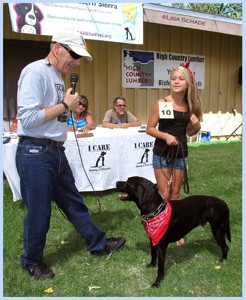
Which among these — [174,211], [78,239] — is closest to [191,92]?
[174,211]

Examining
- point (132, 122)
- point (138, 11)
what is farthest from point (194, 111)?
point (138, 11)

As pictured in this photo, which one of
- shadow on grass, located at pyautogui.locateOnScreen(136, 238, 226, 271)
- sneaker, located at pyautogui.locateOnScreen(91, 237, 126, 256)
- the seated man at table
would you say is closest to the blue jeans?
sneaker, located at pyautogui.locateOnScreen(91, 237, 126, 256)

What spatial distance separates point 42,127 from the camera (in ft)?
7.79

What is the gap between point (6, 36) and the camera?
265 inches

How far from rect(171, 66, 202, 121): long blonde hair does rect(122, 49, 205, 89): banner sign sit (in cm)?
568

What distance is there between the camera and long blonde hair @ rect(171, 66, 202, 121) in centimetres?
285

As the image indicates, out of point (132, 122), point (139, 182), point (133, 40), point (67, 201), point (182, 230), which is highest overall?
point (133, 40)

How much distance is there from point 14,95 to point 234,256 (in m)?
6.00

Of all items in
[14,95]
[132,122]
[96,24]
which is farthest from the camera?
[14,95]

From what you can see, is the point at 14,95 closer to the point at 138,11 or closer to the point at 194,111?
the point at 138,11

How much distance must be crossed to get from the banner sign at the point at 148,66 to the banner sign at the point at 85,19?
168cm

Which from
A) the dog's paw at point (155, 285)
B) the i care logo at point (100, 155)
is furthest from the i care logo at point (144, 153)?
the dog's paw at point (155, 285)

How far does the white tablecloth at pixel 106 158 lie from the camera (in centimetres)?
436

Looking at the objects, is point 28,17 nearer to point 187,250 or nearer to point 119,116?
point 119,116
